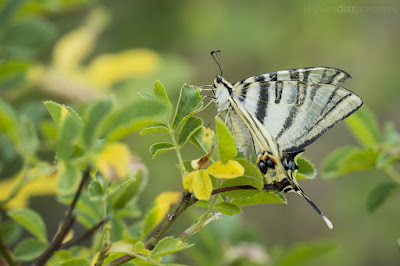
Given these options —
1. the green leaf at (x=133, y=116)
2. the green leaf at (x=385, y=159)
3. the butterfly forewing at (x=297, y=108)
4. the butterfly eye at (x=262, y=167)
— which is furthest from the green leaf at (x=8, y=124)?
the green leaf at (x=385, y=159)

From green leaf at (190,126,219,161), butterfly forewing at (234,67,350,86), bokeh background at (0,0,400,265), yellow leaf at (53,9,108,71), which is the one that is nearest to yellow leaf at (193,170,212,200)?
green leaf at (190,126,219,161)

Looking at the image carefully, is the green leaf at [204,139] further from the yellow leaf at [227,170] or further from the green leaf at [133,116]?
the green leaf at [133,116]

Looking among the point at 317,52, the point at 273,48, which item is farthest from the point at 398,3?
the point at 273,48

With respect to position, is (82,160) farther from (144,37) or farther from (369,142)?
(144,37)

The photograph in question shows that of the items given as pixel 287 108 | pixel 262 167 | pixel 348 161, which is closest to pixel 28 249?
pixel 262 167

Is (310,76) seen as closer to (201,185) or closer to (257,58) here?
(201,185)

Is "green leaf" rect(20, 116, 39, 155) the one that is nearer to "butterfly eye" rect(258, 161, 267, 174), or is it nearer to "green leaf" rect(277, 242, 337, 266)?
"butterfly eye" rect(258, 161, 267, 174)
